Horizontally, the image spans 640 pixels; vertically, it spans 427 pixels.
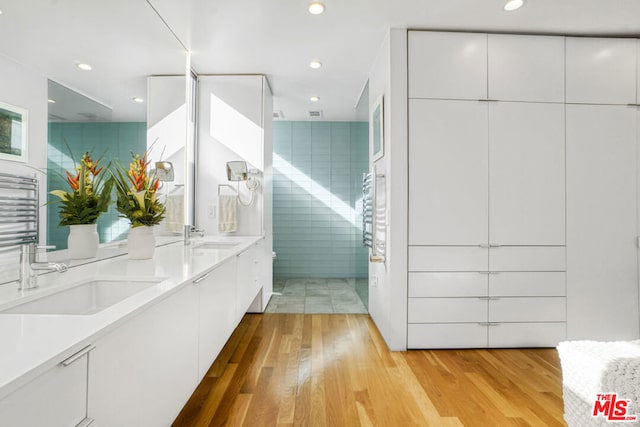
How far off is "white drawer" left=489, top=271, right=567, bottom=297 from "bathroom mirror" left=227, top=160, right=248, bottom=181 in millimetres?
2389

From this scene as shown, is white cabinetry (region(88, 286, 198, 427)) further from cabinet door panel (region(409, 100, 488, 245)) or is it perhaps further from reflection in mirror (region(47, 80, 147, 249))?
cabinet door panel (region(409, 100, 488, 245))

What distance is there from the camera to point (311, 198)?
5.29m

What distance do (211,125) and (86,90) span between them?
189cm

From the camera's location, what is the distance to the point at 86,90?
165 cm

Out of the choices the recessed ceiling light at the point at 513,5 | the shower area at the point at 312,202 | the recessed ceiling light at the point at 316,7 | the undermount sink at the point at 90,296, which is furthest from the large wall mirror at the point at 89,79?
the shower area at the point at 312,202

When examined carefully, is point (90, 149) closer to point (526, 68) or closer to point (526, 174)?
point (526, 174)

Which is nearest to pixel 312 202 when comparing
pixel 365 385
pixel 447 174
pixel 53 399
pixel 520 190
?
pixel 447 174

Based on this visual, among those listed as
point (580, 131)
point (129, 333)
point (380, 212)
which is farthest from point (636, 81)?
point (129, 333)

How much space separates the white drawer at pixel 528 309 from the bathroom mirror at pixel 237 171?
2465 millimetres

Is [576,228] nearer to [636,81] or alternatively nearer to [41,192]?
[636,81]

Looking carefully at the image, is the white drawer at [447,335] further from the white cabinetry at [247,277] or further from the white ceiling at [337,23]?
the white ceiling at [337,23]

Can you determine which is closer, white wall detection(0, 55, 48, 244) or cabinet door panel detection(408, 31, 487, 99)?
white wall detection(0, 55, 48, 244)

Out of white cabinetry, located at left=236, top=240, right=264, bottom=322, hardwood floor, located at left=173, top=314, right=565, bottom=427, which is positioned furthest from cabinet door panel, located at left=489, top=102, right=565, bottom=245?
white cabinetry, located at left=236, top=240, right=264, bottom=322

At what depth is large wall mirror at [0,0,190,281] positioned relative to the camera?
4.39ft
